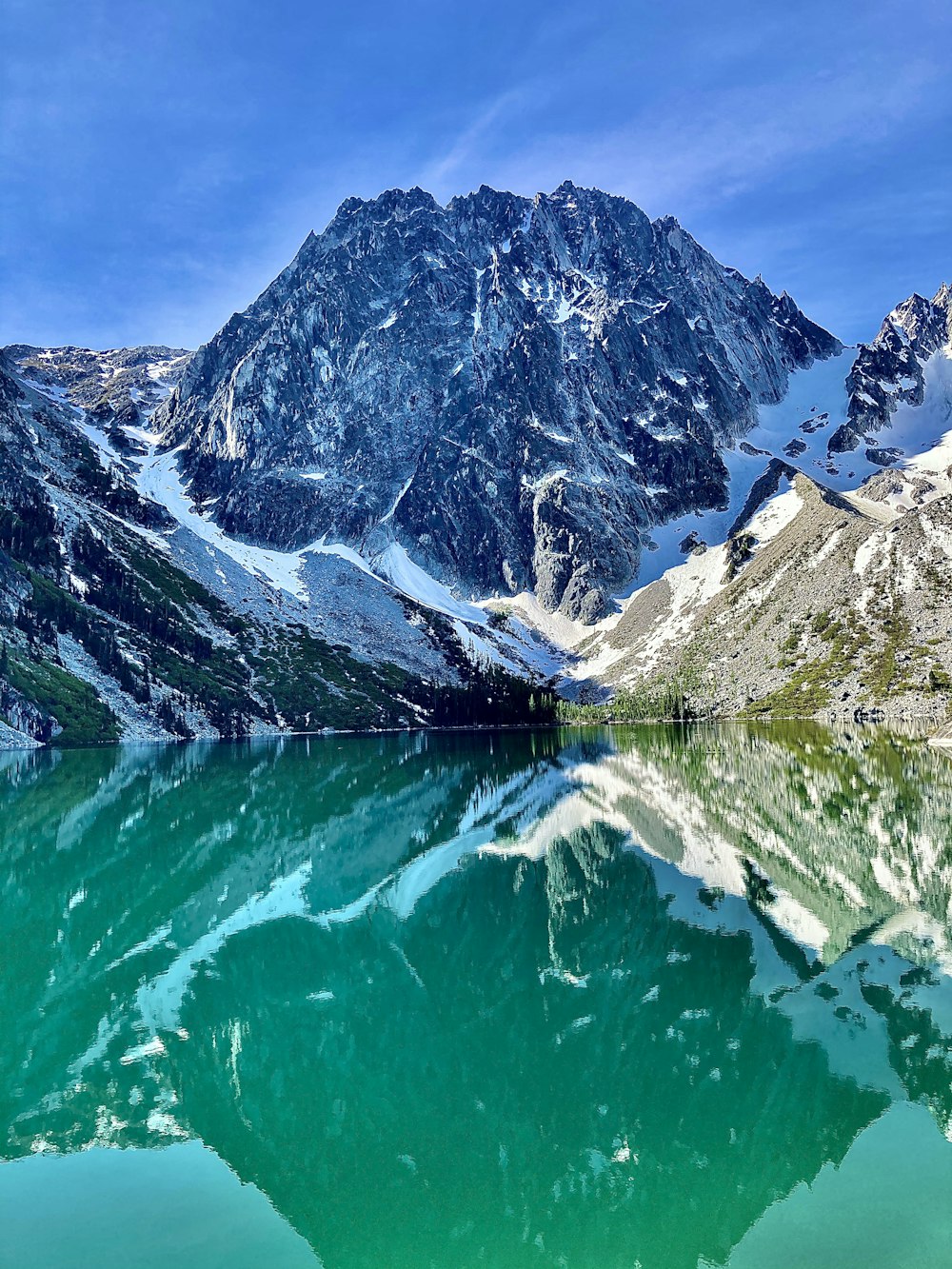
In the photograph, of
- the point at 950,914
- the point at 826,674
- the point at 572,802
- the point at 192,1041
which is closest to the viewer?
the point at 192,1041

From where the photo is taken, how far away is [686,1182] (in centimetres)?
1533

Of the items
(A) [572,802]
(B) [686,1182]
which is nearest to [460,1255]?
(B) [686,1182]

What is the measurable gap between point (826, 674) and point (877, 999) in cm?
18287

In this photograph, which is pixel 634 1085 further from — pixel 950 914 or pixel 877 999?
pixel 950 914

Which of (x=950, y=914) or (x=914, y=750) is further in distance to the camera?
(x=914, y=750)

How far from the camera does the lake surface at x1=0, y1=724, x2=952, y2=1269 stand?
14.5 metres

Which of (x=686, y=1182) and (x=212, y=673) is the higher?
(x=212, y=673)

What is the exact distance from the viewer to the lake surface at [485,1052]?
14453 millimetres

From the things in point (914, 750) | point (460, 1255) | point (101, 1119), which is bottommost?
point (914, 750)

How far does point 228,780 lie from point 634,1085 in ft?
246

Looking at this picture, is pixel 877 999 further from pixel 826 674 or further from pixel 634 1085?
pixel 826 674

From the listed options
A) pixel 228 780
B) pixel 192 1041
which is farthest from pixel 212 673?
pixel 192 1041

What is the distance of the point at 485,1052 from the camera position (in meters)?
21.0

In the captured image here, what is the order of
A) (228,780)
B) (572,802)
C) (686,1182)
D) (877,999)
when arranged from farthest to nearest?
(228,780), (572,802), (877,999), (686,1182)
